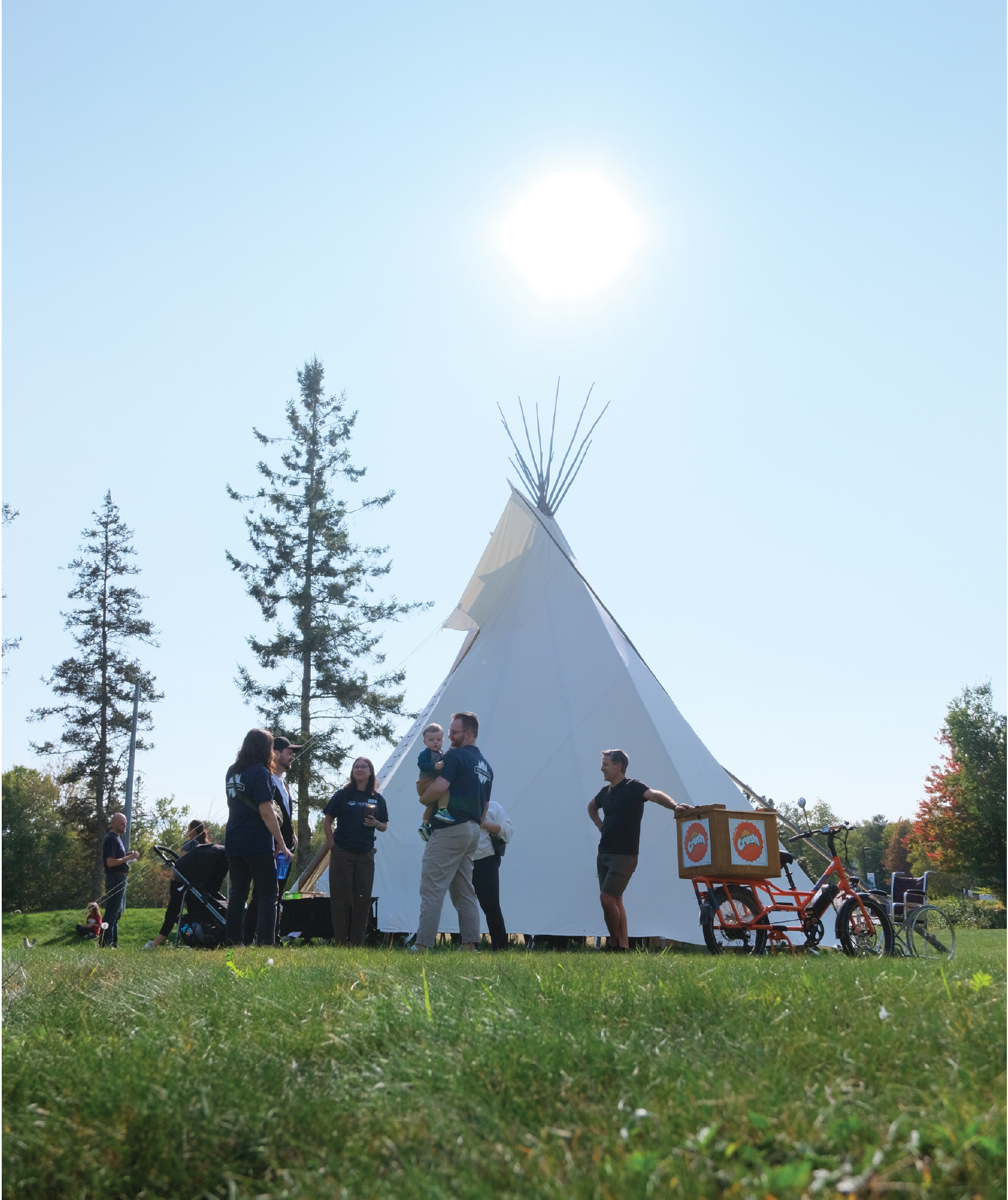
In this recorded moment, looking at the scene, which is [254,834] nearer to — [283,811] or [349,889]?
[283,811]

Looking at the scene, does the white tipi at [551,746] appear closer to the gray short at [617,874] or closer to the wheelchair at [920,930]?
the wheelchair at [920,930]

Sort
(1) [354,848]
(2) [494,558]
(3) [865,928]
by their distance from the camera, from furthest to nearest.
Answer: (2) [494,558], (1) [354,848], (3) [865,928]

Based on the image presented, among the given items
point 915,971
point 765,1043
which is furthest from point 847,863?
point 765,1043

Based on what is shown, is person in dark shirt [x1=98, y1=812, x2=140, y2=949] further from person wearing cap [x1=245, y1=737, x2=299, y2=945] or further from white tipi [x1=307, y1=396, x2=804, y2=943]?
white tipi [x1=307, y1=396, x2=804, y2=943]

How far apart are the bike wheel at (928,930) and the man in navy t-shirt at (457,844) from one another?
2.87 meters

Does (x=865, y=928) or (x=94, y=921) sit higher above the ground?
(x=865, y=928)

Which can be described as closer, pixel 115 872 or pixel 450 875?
pixel 450 875

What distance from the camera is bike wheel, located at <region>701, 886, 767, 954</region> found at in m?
5.86

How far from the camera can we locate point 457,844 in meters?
6.00

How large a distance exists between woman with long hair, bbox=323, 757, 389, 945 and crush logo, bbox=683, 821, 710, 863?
2.15 m

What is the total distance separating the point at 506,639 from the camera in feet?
33.7

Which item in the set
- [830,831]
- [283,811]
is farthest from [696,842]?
[283,811]

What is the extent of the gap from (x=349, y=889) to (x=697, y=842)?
2.55m

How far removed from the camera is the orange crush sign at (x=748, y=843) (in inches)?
229
